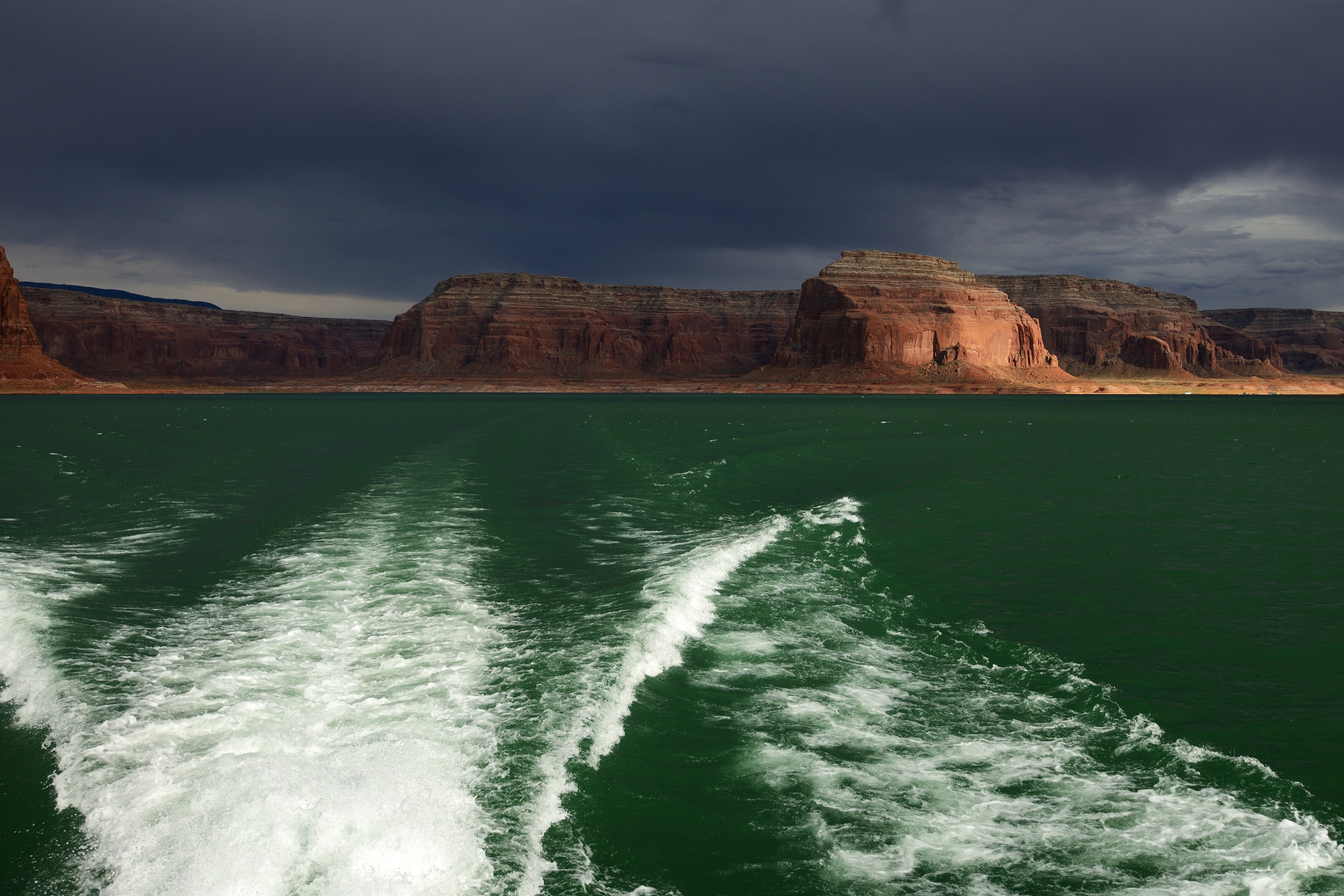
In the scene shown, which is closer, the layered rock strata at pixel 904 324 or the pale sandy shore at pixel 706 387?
the pale sandy shore at pixel 706 387

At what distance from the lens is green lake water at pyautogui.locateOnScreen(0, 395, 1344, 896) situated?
5.17 metres

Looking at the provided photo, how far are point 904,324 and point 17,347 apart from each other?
146 m

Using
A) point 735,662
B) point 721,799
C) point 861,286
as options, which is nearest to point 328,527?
point 735,662

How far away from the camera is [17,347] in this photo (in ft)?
367

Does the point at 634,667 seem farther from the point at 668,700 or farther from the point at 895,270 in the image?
the point at 895,270

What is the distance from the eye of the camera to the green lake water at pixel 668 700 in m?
5.17

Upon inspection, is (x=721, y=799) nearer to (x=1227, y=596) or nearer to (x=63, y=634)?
(x=63, y=634)

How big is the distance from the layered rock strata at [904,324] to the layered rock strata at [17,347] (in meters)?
126

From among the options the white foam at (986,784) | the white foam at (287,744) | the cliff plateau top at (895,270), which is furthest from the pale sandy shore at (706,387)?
the white foam at (986,784)

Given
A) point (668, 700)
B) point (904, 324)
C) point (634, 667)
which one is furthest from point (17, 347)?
point (904, 324)

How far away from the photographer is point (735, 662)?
8.98m

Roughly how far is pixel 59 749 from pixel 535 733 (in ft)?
12.9

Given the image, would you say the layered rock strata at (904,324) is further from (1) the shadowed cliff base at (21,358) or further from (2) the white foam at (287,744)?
(2) the white foam at (287,744)

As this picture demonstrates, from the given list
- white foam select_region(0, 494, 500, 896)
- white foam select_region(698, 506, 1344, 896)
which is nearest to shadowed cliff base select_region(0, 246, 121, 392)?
white foam select_region(0, 494, 500, 896)
